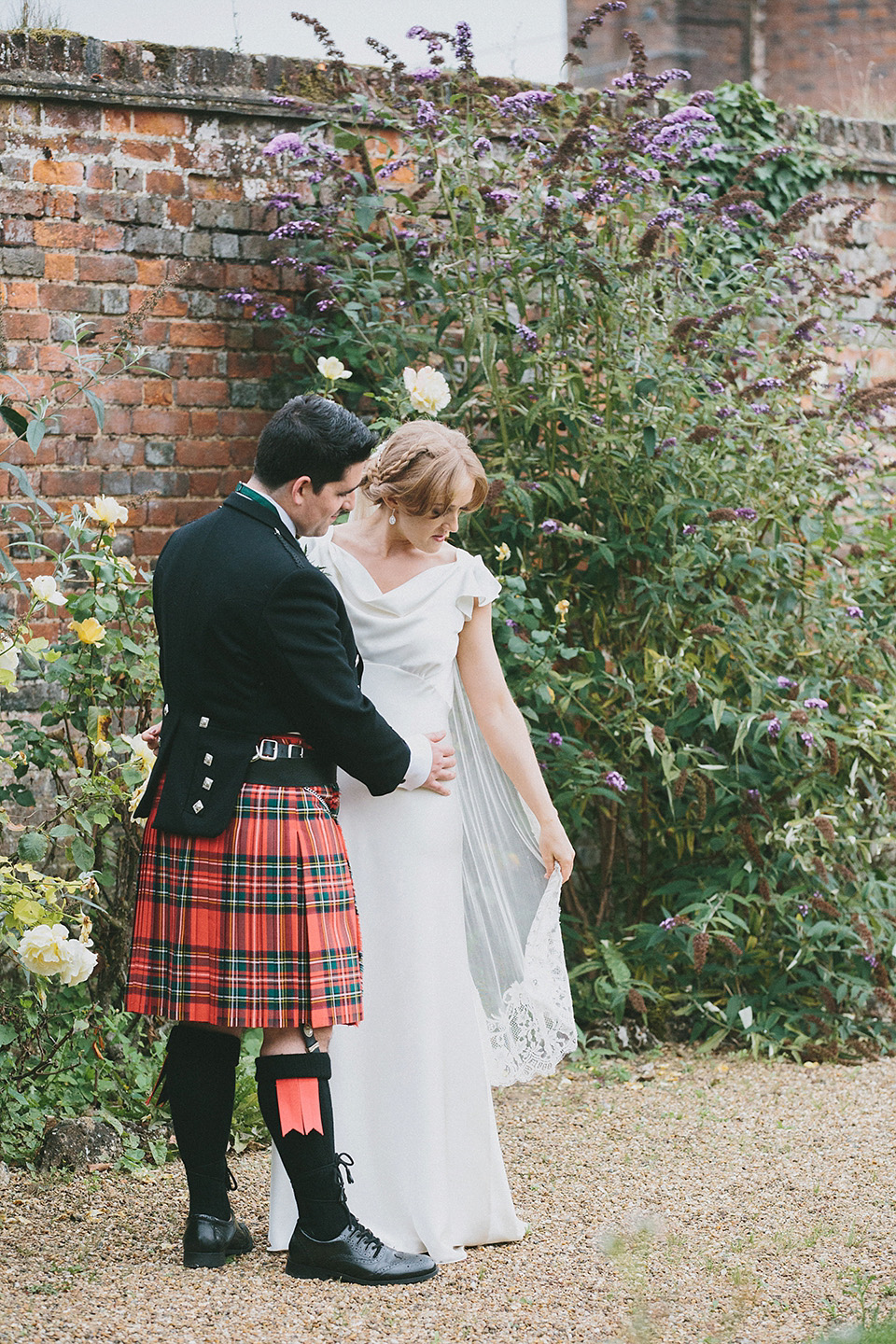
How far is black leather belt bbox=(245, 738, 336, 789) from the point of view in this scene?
2.71 meters

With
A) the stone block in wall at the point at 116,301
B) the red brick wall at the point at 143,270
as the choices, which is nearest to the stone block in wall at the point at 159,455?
the red brick wall at the point at 143,270

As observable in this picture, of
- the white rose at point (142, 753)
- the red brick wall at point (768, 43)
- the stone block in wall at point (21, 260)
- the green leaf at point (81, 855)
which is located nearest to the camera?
the white rose at point (142, 753)

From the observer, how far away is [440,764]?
2.96 metres

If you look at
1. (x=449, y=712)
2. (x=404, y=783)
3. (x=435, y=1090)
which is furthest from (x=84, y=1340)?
(x=449, y=712)

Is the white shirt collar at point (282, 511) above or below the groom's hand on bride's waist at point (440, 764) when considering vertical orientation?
above

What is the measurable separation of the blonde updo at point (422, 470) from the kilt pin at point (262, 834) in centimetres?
21

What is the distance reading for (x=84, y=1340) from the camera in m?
2.54

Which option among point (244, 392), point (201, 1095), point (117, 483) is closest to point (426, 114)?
point (244, 392)

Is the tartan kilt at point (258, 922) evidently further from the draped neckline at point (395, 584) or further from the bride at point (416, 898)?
the draped neckline at point (395, 584)

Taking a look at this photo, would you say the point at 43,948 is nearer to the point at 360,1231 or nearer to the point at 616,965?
the point at 360,1231

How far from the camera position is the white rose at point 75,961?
9.73 ft

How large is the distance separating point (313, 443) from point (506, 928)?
4.22 feet

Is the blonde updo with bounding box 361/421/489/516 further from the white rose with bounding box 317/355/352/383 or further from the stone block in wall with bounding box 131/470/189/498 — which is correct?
the stone block in wall with bounding box 131/470/189/498

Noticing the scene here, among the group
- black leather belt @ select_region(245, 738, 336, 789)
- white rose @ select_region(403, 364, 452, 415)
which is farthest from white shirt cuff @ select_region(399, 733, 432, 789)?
white rose @ select_region(403, 364, 452, 415)
